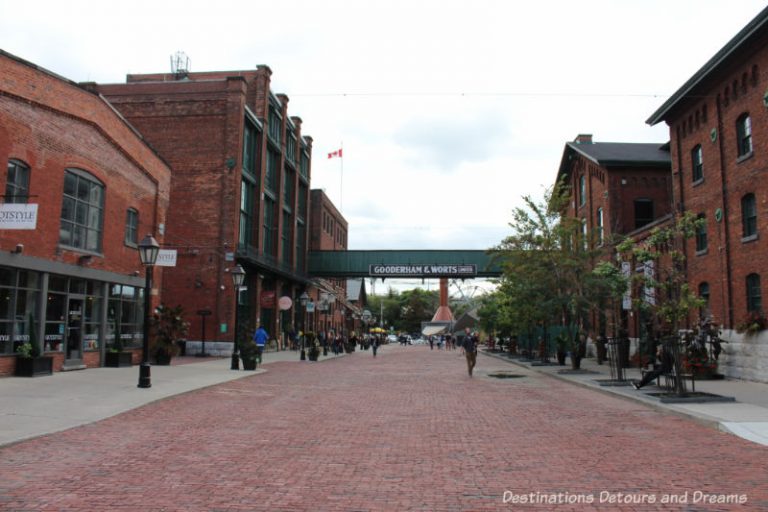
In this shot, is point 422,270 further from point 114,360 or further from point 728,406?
point 728,406

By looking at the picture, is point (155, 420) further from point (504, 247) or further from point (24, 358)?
point (504, 247)

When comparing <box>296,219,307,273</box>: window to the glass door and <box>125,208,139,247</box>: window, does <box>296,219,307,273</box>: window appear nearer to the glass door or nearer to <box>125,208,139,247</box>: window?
<box>125,208,139,247</box>: window

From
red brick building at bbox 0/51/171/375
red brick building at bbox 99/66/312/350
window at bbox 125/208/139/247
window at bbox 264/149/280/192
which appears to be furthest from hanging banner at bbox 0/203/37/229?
window at bbox 264/149/280/192

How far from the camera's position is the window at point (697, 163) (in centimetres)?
2367

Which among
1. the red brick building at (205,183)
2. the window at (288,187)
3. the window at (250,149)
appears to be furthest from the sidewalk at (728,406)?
the window at (288,187)

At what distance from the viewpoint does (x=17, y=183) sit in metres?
17.3

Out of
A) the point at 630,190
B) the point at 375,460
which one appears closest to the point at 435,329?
the point at 630,190

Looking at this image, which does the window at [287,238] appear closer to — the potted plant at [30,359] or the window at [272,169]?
the window at [272,169]

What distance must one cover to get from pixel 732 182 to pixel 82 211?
69.3ft

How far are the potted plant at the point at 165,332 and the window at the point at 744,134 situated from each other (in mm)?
20539

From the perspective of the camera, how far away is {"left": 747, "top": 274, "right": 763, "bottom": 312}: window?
19375mm

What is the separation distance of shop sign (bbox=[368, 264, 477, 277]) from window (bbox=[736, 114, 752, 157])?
108ft

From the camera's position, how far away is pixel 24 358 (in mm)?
17078

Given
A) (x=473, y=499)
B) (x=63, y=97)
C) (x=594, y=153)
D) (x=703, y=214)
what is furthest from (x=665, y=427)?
(x=594, y=153)
